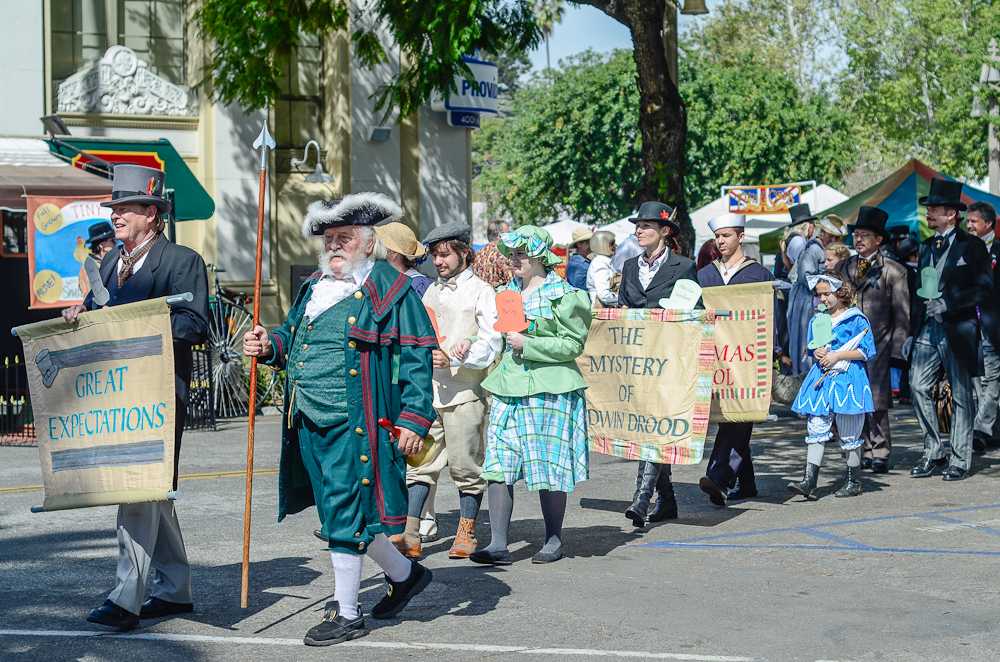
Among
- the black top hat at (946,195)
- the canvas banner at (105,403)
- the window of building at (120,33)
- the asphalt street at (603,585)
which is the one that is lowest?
the asphalt street at (603,585)

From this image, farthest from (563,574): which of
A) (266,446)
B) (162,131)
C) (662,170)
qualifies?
(162,131)

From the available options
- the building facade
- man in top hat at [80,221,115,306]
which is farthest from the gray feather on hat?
the building facade

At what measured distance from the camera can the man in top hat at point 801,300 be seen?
45.5 feet

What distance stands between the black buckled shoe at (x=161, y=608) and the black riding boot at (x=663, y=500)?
139 inches

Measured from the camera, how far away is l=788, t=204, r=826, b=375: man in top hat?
13.9 metres

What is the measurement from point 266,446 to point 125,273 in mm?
7207

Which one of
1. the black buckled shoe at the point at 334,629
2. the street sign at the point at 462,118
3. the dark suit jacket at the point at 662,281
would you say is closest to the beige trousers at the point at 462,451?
the dark suit jacket at the point at 662,281

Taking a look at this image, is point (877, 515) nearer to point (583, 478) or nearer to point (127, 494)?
point (583, 478)

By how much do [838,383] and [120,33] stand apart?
45.3ft

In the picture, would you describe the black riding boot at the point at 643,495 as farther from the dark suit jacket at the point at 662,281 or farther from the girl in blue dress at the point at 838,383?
the girl in blue dress at the point at 838,383

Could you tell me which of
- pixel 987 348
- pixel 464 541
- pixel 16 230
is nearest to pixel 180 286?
pixel 464 541

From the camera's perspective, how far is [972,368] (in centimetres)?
1086

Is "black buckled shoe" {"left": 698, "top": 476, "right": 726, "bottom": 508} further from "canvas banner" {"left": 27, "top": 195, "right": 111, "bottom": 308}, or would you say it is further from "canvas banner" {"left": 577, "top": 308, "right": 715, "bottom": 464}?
"canvas banner" {"left": 27, "top": 195, "right": 111, "bottom": 308}

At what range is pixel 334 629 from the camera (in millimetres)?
6090
